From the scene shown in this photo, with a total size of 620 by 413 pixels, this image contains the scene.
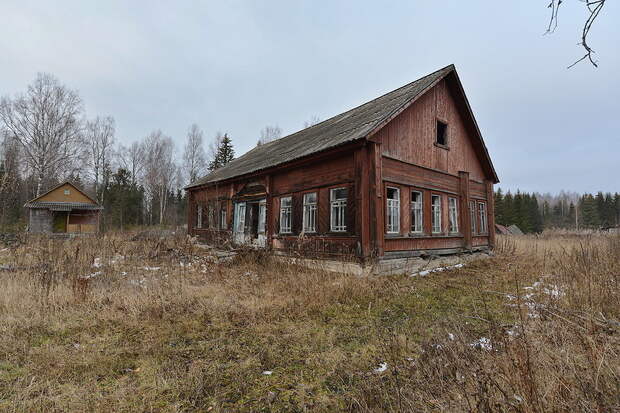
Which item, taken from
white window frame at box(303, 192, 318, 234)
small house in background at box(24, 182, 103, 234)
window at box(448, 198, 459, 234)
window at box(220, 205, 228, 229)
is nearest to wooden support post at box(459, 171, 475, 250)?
window at box(448, 198, 459, 234)

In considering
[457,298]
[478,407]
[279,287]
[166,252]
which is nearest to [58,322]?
[279,287]

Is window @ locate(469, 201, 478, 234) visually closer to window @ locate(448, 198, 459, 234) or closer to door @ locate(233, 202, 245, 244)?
window @ locate(448, 198, 459, 234)

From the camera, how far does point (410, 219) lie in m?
10.5

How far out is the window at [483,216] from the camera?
574 inches

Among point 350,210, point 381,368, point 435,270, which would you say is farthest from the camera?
point 435,270

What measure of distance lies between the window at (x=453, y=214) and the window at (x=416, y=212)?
2.17 metres

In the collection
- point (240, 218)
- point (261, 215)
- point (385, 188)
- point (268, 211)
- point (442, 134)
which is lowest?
point (240, 218)

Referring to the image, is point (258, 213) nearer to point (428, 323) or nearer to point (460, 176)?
point (460, 176)

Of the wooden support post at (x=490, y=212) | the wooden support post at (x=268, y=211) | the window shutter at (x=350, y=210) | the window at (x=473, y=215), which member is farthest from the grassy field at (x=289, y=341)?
the wooden support post at (x=490, y=212)

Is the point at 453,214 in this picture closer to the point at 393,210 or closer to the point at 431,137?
the point at 431,137

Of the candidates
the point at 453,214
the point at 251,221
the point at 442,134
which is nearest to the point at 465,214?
the point at 453,214

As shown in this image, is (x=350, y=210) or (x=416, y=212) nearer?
(x=350, y=210)

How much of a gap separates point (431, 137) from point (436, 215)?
2954 millimetres

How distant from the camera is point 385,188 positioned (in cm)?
972
